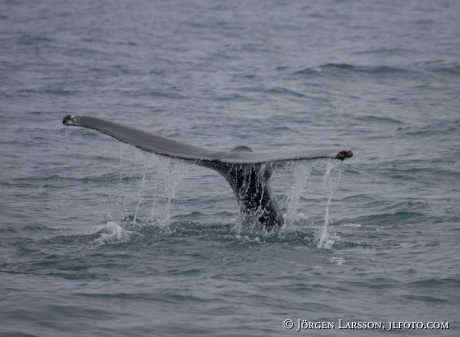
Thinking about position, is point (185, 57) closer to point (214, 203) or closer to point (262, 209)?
point (214, 203)

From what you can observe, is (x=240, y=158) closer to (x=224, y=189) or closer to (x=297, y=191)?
(x=297, y=191)

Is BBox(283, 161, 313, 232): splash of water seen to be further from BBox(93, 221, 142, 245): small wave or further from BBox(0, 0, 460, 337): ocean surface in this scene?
BBox(93, 221, 142, 245): small wave

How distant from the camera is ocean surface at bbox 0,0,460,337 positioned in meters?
7.61

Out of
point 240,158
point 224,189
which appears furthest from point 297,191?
point 240,158

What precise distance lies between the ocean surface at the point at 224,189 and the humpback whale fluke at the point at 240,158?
20 cm

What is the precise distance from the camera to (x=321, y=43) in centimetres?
2933

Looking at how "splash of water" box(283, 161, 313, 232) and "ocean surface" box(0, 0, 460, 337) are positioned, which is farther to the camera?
"splash of water" box(283, 161, 313, 232)

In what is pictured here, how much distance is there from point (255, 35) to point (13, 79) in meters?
12.4

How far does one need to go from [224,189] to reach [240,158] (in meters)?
4.72

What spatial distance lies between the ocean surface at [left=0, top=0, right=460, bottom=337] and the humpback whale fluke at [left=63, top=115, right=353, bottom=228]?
20 centimetres

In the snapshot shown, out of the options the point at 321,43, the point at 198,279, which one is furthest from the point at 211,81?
the point at 198,279

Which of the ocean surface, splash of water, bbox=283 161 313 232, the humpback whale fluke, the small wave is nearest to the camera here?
the ocean surface

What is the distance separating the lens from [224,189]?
12852 millimetres

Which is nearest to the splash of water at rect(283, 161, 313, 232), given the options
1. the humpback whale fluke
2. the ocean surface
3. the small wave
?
the ocean surface
